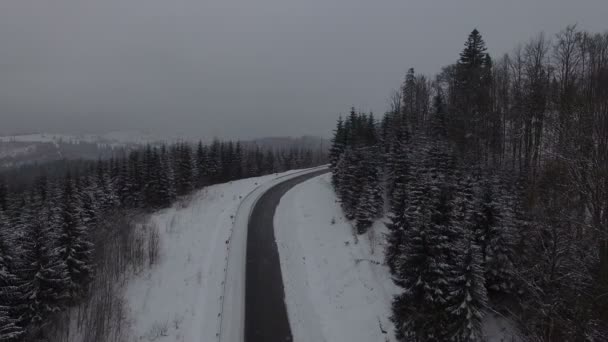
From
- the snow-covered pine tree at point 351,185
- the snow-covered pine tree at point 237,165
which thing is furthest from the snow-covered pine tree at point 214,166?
the snow-covered pine tree at point 351,185

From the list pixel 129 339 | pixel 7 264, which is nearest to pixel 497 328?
pixel 129 339

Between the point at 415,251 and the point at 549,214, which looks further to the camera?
the point at 415,251

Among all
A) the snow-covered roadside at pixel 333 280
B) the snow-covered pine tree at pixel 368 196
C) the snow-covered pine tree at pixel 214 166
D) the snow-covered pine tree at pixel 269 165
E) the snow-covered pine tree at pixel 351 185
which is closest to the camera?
the snow-covered roadside at pixel 333 280

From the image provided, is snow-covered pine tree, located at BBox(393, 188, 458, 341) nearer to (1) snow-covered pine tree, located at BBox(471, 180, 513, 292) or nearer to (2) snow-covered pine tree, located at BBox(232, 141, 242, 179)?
(1) snow-covered pine tree, located at BBox(471, 180, 513, 292)

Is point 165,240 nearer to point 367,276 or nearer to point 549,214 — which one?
point 367,276

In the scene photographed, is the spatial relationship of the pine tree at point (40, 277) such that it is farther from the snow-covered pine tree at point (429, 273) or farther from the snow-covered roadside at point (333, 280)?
the snow-covered pine tree at point (429, 273)

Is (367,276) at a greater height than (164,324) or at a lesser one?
greater

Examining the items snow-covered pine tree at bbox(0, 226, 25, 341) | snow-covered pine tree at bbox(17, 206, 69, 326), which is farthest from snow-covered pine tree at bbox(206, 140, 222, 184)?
snow-covered pine tree at bbox(0, 226, 25, 341)
